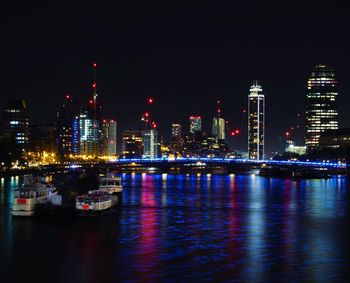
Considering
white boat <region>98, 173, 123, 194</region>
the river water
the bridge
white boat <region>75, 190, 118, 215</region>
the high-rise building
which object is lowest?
the river water

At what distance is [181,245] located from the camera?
34.9m

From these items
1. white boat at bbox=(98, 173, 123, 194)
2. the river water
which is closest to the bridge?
white boat at bbox=(98, 173, 123, 194)

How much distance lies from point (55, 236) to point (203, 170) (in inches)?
5227

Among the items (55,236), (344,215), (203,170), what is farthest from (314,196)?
(203,170)

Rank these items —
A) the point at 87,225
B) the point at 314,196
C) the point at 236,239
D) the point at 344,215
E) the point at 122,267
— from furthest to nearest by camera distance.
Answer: the point at 314,196
the point at 344,215
the point at 87,225
the point at 236,239
the point at 122,267

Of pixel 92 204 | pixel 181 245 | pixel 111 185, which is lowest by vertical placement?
pixel 181 245

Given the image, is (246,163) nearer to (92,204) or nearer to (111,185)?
(111,185)

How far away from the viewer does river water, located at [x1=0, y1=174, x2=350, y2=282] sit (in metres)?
28.3

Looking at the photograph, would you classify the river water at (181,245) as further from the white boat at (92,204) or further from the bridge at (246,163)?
the bridge at (246,163)

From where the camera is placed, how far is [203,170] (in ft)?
558

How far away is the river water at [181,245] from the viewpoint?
28328 mm

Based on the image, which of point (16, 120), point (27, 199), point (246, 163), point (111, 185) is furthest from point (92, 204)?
point (16, 120)

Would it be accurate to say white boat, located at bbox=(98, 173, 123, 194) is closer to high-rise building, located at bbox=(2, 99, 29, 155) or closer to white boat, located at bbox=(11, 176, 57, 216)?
white boat, located at bbox=(11, 176, 57, 216)

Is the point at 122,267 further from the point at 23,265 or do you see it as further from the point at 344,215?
the point at 344,215
